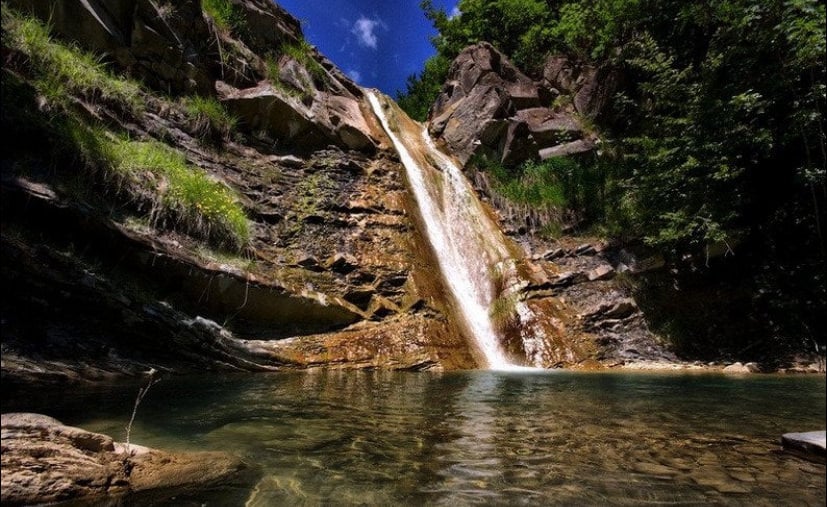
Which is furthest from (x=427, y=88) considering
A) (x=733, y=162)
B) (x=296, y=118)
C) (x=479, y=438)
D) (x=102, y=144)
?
(x=479, y=438)

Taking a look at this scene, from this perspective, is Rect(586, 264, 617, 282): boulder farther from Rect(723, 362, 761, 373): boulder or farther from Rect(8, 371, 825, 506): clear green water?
Rect(8, 371, 825, 506): clear green water

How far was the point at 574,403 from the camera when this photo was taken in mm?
4250

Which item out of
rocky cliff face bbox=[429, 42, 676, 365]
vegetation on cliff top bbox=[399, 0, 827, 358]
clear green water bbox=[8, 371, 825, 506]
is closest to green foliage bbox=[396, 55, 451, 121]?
rocky cliff face bbox=[429, 42, 676, 365]

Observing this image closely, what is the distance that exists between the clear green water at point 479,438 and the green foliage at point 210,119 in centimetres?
536

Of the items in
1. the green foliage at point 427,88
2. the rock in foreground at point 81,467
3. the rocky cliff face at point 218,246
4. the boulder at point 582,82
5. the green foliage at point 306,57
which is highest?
the green foliage at point 427,88

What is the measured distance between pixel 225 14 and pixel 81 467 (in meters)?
10.9

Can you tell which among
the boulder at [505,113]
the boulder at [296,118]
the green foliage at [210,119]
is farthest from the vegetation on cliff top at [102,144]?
the boulder at [505,113]

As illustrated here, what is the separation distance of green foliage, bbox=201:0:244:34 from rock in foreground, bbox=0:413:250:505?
10.2m

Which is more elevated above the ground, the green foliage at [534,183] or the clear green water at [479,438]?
the green foliage at [534,183]

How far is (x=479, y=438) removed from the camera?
3.03 m

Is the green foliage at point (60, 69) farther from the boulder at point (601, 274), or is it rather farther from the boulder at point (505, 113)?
the boulder at point (601, 274)

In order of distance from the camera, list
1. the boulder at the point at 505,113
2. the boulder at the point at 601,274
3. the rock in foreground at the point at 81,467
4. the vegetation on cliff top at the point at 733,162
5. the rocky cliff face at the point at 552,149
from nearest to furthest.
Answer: the rock in foreground at the point at 81,467
the vegetation on cliff top at the point at 733,162
the rocky cliff face at the point at 552,149
the boulder at the point at 601,274
the boulder at the point at 505,113

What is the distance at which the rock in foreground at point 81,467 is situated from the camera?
6.55 feet

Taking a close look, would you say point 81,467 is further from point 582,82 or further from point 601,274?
point 582,82
